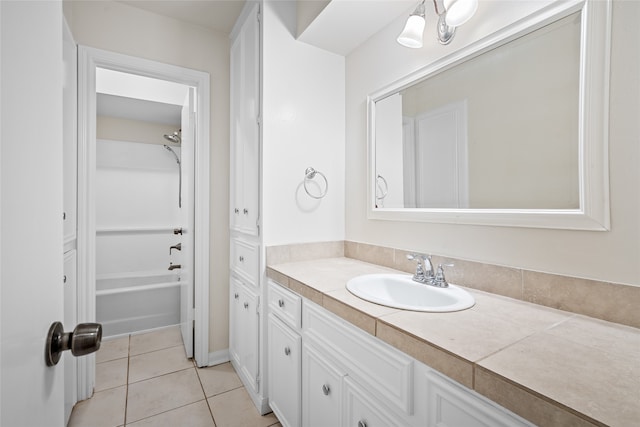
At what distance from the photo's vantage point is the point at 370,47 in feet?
5.88

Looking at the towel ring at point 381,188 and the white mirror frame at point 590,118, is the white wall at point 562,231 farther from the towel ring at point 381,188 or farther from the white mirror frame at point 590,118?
the towel ring at point 381,188

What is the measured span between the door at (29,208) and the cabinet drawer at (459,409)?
0.77 m

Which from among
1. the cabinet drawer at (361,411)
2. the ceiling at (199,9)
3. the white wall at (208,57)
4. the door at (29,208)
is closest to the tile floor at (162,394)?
the white wall at (208,57)

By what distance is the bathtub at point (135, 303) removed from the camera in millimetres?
2756

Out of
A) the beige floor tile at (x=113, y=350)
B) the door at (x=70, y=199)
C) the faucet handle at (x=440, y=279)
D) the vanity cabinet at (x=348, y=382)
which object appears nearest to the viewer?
the vanity cabinet at (x=348, y=382)

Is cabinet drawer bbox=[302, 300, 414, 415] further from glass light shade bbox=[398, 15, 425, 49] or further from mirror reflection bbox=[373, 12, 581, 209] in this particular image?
glass light shade bbox=[398, 15, 425, 49]

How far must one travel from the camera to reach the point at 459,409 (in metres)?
0.69

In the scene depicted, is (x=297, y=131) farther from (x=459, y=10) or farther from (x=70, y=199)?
(x=70, y=199)

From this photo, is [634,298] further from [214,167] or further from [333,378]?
[214,167]

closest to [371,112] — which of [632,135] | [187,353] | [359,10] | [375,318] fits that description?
[359,10]

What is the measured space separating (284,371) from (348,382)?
0.56 m

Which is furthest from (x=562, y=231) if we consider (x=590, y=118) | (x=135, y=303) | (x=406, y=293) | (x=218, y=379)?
(x=135, y=303)

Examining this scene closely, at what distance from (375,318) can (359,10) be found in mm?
1531

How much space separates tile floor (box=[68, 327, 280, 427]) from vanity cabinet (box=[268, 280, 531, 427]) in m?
0.33
